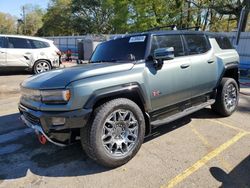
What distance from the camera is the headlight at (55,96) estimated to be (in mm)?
3135

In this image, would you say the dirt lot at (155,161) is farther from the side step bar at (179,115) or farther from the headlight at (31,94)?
the headlight at (31,94)

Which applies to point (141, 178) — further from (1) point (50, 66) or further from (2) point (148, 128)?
(1) point (50, 66)

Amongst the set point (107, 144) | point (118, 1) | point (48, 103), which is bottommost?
point (107, 144)

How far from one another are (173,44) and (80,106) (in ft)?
6.93

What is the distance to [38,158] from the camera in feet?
12.5

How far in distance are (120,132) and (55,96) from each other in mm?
1015

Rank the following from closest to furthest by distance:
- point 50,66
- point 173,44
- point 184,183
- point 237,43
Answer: point 184,183 < point 173,44 < point 50,66 < point 237,43

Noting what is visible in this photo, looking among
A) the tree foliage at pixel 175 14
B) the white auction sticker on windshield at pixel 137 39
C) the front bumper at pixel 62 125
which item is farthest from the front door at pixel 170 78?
the tree foliage at pixel 175 14

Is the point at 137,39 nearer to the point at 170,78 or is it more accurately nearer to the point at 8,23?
the point at 170,78

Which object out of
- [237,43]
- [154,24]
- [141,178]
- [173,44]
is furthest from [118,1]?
[141,178]

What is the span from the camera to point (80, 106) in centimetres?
315

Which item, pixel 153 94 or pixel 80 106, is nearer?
pixel 80 106

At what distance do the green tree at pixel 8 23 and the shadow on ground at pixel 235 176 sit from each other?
78.5 metres

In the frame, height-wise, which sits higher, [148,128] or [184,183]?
[148,128]
